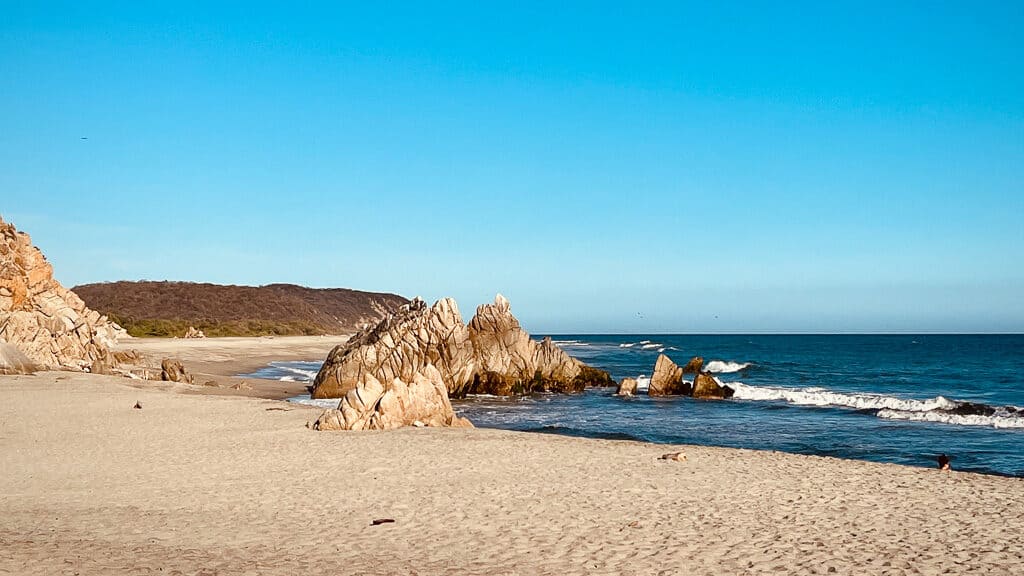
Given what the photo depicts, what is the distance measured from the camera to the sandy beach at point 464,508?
364 inches

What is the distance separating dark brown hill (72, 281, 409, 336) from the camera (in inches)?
3944

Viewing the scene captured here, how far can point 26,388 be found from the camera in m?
27.3

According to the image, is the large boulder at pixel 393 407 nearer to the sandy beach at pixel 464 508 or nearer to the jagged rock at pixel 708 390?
the sandy beach at pixel 464 508

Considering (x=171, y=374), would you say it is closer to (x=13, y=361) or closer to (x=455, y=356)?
(x=13, y=361)

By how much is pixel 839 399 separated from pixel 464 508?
29394 mm

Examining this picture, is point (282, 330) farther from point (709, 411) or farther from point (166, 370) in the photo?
point (709, 411)

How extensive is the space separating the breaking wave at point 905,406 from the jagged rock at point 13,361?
103 ft

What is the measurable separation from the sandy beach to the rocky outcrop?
1745cm

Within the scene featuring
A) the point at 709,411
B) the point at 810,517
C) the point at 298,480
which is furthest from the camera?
the point at 709,411

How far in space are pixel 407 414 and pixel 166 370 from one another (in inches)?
701

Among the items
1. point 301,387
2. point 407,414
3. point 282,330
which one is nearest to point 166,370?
point 301,387

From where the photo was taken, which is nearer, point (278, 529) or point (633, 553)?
point (633, 553)

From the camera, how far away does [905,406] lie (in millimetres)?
33969

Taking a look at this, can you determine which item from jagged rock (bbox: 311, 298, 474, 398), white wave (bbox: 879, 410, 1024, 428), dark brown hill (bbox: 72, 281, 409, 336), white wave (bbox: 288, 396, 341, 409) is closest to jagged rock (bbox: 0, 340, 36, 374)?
white wave (bbox: 288, 396, 341, 409)
